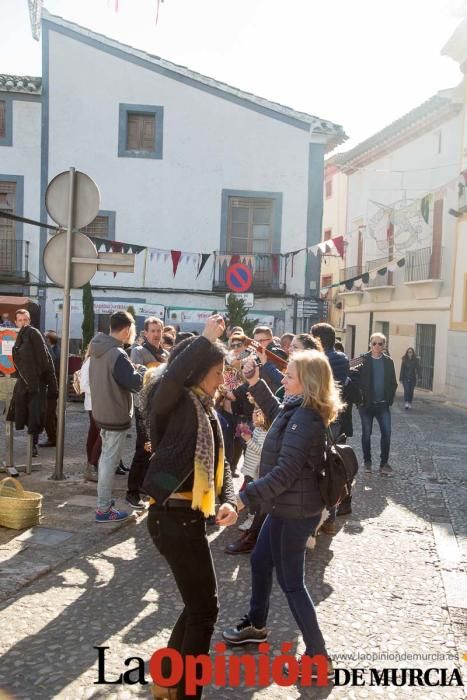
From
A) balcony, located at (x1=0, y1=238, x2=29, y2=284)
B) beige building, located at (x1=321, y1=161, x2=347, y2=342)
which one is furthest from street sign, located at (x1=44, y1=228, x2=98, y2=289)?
beige building, located at (x1=321, y1=161, x2=347, y2=342)

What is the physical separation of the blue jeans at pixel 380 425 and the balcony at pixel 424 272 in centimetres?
1251

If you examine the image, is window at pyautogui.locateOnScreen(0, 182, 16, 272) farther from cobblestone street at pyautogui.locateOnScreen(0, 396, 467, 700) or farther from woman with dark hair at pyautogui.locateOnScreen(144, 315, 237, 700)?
woman with dark hair at pyautogui.locateOnScreen(144, 315, 237, 700)

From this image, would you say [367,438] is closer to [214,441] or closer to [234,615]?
[234,615]

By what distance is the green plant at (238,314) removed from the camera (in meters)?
17.0

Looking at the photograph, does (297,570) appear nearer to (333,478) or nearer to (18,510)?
(333,478)

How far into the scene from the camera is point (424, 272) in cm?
2022

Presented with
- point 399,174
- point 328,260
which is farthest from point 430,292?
point 328,260

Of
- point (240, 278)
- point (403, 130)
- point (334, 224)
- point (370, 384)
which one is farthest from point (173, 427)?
point (334, 224)

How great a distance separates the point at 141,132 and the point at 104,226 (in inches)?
115

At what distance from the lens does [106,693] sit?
288cm

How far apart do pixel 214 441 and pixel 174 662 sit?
3.09 feet

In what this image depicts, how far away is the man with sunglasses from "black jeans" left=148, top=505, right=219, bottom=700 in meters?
5.26

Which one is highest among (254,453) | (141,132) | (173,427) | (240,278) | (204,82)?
(204,82)

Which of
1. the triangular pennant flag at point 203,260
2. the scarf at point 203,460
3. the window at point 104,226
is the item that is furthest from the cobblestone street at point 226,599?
the window at point 104,226
